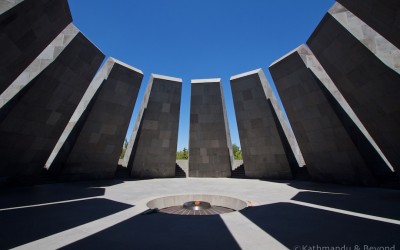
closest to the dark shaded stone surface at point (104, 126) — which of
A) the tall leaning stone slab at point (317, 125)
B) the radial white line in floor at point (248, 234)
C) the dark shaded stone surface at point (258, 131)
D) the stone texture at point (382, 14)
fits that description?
the dark shaded stone surface at point (258, 131)

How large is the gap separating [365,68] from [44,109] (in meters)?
13.5

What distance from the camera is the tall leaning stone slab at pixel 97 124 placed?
13.0m

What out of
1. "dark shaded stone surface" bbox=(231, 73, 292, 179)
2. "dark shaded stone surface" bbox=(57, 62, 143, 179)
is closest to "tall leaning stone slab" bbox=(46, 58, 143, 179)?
"dark shaded stone surface" bbox=(57, 62, 143, 179)

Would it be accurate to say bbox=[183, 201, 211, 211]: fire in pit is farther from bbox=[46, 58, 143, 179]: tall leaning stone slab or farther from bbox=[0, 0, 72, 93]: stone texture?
bbox=[46, 58, 143, 179]: tall leaning stone slab

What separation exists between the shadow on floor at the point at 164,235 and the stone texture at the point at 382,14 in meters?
6.73

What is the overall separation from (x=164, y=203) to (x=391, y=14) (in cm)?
924

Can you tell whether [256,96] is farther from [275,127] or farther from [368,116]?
[368,116]

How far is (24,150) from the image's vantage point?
963 cm

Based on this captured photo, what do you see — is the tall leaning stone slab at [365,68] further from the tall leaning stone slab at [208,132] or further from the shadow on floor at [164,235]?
the tall leaning stone slab at [208,132]

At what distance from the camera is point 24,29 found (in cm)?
605

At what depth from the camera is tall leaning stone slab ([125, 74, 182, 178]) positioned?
54.4ft

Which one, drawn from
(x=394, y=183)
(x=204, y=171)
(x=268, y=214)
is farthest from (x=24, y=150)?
(x=394, y=183)

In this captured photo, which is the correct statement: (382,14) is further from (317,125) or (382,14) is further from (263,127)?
(263,127)

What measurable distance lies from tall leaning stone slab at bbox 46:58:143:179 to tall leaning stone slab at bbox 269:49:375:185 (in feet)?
32.0
